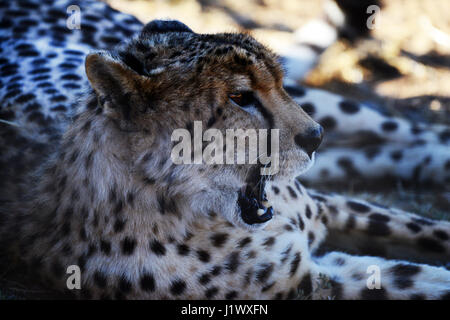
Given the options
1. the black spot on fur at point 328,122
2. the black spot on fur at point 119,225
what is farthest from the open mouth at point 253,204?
the black spot on fur at point 328,122

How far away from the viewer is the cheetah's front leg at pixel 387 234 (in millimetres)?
2803

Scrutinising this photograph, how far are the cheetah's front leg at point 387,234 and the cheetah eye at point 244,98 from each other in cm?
101

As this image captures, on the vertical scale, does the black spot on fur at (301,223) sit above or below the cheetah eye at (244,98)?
below

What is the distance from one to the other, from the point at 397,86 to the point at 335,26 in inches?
A: 29.8

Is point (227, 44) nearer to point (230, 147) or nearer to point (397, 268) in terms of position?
point (230, 147)

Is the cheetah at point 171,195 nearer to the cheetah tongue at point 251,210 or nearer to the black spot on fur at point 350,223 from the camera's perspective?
the cheetah tongue at point 251,210

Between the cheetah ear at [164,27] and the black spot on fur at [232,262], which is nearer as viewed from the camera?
the black spot on fur at [232,262]

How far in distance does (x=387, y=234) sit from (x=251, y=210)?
995mm

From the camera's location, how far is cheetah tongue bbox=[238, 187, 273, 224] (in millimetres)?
2135

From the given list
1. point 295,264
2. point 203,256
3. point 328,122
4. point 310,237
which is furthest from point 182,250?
point 328,122

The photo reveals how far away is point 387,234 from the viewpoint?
2836 mm

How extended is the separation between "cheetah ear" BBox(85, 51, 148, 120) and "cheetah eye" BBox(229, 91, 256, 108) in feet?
1.05

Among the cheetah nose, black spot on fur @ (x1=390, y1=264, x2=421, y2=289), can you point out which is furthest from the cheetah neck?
black spot on fur @ (x1=390, y1=264, x2=421, y2=289)
